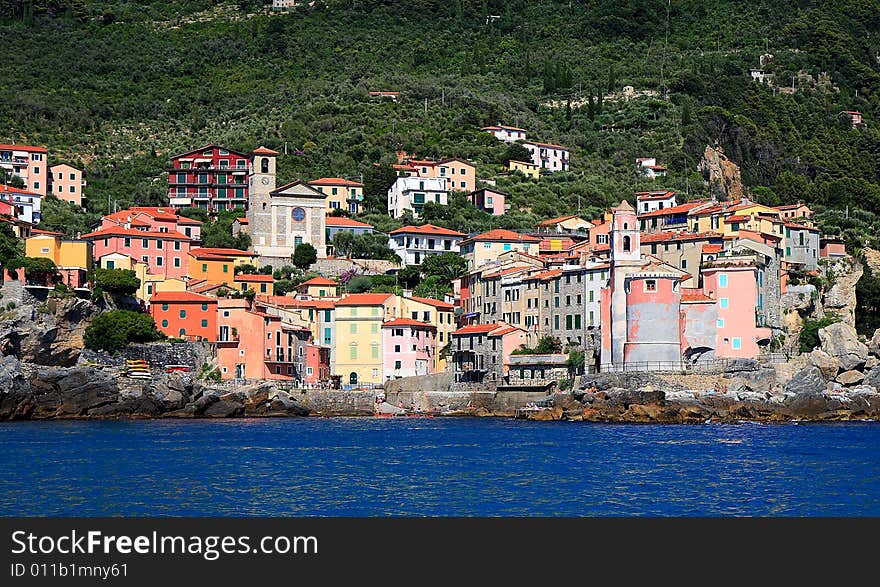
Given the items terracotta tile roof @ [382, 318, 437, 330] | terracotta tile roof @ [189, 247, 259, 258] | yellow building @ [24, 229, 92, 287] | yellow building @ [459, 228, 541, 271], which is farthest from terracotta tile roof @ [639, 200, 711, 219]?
yellow building @ [24, 229, 92, 287]

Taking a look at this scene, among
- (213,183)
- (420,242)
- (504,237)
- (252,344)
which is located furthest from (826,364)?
(213,183)

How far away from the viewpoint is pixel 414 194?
95312mm

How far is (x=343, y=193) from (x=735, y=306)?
3424 centimetres

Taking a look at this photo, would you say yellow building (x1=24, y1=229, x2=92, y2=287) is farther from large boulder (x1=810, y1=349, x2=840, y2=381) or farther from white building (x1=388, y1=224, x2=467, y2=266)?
large boulder (x1=810, y1=349, x2=840, y2=381)

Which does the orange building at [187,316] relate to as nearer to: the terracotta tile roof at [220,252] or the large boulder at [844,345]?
the terracotta tile roof at [220,252]

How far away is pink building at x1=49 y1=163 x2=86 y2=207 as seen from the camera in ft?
313

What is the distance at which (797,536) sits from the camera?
27.5 m

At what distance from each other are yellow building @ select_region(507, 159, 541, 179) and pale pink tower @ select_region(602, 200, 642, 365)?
122 feet

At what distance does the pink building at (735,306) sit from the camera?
67.3m

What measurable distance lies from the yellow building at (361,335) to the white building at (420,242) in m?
11.8

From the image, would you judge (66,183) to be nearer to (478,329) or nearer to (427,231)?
(427,231)

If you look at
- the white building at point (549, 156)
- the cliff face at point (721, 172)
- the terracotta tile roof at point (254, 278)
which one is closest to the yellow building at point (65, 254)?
the terracotta tile roof at point (254, 278)

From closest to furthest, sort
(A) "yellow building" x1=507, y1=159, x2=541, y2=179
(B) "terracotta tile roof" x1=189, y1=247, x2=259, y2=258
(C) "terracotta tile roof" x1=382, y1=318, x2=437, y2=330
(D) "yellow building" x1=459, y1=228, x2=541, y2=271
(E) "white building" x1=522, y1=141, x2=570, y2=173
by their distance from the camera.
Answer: (C) "terracotta tile roof" x1=382, y1=318, x2=437, y2=330 < (B) "terracotta tile roof" x1=189, y1=247, x2=259, y2=258 < (D) "yellow building" x1=459, y1=228, x2=541, y2=271 < (A) "yellow building" x1=507, y1=159, x2=541, y2=179 < (E) "white building" x1=522, y1=141, x2=570, y2=173

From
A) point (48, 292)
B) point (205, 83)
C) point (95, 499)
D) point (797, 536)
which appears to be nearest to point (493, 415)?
point (48, 292)
